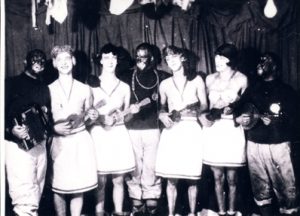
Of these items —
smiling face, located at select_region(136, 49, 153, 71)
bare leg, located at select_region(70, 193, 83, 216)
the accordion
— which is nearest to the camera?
the accordion

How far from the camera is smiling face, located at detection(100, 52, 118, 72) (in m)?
2.61

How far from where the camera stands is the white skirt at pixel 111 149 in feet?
8.47

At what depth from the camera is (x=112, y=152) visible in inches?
102

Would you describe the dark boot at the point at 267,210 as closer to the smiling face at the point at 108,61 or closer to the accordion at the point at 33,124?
the smiling face at the point at 108,61

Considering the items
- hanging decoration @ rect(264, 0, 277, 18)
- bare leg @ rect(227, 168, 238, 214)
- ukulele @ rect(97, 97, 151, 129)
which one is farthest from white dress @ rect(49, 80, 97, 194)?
hanging decoration @ rect(264, 0, 277, 18)

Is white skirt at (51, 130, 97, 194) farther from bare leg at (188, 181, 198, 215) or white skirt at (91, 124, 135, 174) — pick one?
bare leg at (188, 181, 198, 215)

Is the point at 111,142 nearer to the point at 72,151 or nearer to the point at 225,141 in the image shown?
the point at 72,151

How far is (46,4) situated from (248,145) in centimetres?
144

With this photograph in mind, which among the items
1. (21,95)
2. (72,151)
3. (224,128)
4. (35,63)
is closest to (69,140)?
(72,151)

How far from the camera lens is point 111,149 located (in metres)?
2.59

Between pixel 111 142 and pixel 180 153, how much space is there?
411mm

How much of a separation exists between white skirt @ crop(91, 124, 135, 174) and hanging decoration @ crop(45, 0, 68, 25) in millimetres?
671

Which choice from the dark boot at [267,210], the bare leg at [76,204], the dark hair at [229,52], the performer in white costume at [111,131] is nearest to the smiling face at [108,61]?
the performer in white costume at [111,131]

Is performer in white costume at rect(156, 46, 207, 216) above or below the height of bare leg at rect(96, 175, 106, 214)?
above
